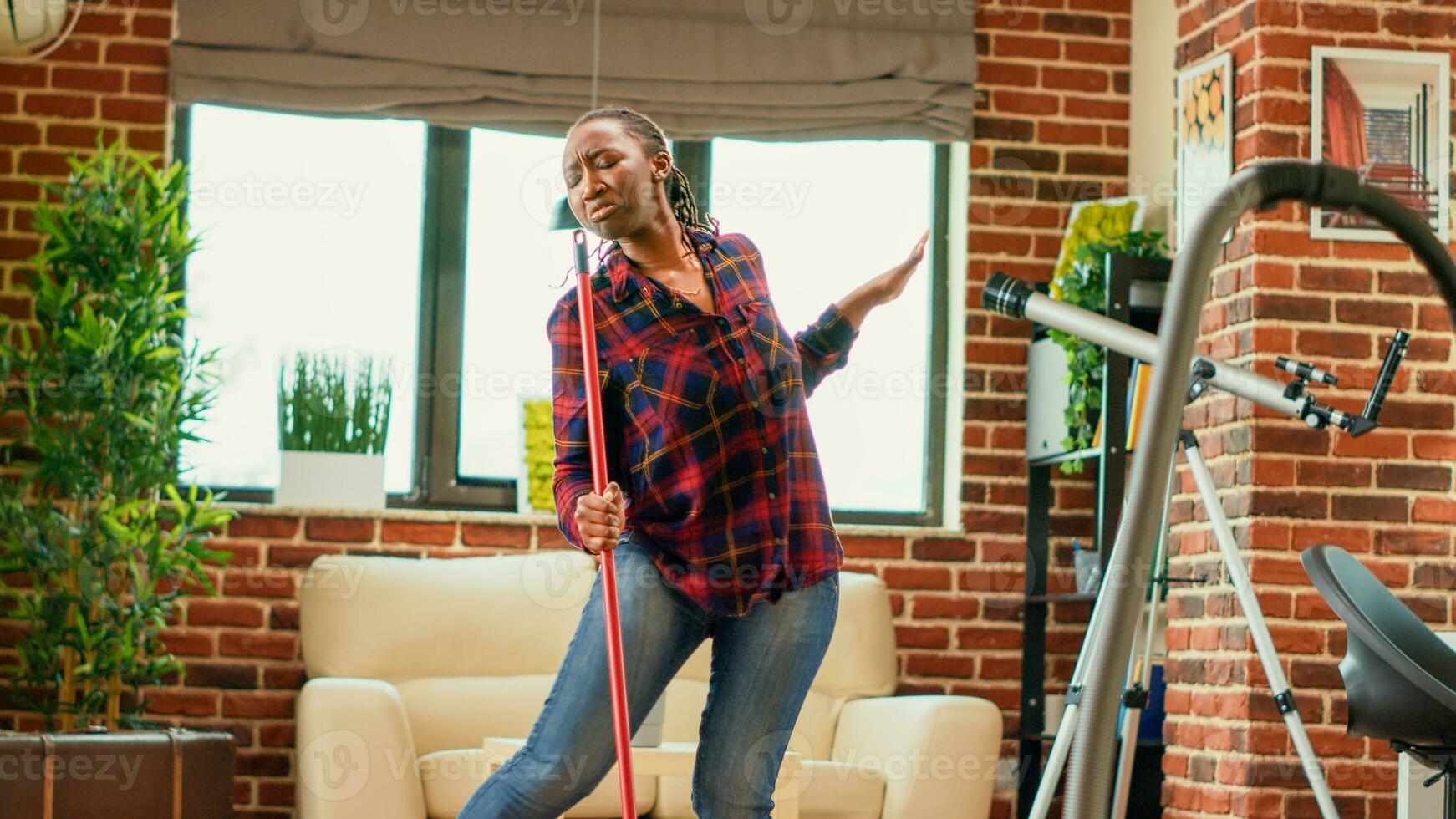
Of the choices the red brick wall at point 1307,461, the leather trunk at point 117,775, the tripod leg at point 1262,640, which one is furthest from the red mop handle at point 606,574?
the red brick wall at point 1307,461

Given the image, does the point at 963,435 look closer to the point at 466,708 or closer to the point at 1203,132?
the point at 1203,132

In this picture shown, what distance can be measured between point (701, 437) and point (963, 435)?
263 centimetres

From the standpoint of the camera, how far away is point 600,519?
1763 millimetres

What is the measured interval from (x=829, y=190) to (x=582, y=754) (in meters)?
3.01

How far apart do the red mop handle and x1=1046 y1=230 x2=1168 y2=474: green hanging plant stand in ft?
7.41

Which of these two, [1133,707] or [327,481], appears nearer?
[1133,707]

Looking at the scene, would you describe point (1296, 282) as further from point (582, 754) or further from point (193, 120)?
point (193, 120)

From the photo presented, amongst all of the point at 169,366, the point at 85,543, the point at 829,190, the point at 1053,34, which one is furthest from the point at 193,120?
the point at 1053,34

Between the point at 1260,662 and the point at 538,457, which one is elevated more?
the point at 538,457

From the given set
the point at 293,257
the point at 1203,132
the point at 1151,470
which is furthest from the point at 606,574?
the point at 293,257

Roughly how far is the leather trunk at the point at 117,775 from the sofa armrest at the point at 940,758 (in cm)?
150

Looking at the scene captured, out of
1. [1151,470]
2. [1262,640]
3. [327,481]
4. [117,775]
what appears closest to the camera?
[1151,470]

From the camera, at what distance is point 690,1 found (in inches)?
172

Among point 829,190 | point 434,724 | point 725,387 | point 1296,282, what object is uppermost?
point 829,190
